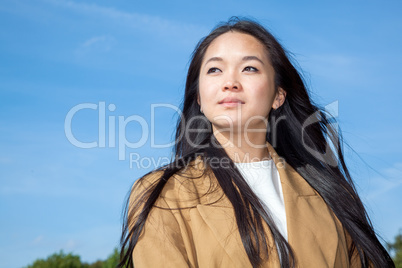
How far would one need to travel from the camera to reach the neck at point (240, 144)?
4.04m

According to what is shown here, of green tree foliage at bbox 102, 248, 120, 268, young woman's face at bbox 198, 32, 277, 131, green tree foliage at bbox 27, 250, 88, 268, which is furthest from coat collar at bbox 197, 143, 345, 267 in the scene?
green tree foliage at bbox 27, 250, 88, 268

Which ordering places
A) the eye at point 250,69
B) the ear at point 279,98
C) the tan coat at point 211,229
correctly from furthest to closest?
the ear at point 279,98 → the eye at point 250,69 → the tan coat at point 211,229

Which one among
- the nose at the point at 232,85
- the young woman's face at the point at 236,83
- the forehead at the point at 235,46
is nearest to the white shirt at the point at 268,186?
the young woman's face at the point at 236,83

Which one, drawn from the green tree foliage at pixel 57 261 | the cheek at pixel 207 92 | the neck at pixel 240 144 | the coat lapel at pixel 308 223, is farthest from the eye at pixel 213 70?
the green tree foliage at pixel 57 261

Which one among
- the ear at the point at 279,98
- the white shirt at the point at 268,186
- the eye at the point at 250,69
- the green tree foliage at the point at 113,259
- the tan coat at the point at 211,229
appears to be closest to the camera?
the tan coat at the point at 211,229

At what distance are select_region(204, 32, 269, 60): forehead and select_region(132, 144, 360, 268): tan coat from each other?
3.07ft

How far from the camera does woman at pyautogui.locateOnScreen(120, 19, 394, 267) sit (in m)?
3.48

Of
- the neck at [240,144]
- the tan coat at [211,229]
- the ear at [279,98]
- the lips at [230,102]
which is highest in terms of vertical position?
the ear at [279,98]

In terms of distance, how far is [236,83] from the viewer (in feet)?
12.6

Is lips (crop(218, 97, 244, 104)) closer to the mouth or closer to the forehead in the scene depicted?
the mouth

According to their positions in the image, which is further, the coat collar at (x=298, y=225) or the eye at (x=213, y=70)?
the eye at (x=213, y=70)

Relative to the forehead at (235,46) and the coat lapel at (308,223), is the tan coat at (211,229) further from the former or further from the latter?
the forehead at (235,46)

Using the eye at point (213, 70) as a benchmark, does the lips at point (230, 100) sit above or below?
below

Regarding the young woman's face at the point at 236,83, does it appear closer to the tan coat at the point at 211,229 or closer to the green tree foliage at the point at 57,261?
the tan coat at the point at 211,229
